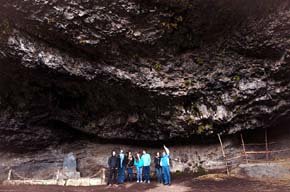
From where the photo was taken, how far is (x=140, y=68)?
42.5 ft

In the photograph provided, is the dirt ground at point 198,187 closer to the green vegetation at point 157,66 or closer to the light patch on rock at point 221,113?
the light patch on rock at point 221,113

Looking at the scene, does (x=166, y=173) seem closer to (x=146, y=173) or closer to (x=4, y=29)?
(x=146, y=173)

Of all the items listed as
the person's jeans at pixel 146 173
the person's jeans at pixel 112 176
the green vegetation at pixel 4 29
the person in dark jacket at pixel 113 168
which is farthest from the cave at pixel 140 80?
the person's jeans at pixel 112 176

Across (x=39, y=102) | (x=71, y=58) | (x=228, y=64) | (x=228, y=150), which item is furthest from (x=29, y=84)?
(x=228, y=150)

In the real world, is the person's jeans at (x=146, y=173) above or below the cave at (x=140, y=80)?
below

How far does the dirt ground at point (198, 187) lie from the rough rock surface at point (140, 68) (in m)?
2.94

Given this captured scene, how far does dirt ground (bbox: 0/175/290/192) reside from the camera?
414 inches

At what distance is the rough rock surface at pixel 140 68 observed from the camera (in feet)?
37.7

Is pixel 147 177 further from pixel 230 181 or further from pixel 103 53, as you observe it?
pixel 103 53

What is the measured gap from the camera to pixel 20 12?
11.3m

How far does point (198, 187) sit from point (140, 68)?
5.85 metres

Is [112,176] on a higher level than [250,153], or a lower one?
lower

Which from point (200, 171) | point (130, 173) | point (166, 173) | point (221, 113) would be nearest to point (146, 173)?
point (130, 173)

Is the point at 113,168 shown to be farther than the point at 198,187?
Yes
